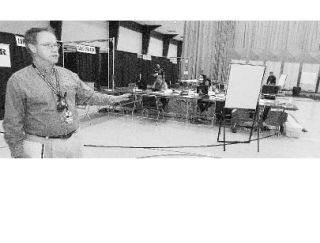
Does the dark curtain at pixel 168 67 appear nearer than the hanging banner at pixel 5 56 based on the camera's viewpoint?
No

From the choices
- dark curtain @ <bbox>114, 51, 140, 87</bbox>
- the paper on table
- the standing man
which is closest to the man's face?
the standing man

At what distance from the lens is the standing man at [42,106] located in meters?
1.39

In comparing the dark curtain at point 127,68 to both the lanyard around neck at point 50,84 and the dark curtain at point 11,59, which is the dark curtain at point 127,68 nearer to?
the dark curtain at point 11,59

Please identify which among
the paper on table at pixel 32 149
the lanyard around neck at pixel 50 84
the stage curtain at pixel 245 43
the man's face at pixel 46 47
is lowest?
the paper on table at pixel 32 149

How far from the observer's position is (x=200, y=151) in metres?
4.11

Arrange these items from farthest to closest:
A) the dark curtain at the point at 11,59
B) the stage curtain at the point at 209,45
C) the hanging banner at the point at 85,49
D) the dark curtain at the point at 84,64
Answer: the stage curtain at the point at 209,45 < the dark curtain at the point at 84,64 < the hanging banner at the point at 85,49 < the dark curtain at the point at 11,59

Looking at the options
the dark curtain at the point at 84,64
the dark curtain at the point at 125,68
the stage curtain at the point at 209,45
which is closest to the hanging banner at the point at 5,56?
the dark curtain at the point at 84,64

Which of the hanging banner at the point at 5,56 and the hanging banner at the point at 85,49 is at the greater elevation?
the hanging banner at the point at 85,49

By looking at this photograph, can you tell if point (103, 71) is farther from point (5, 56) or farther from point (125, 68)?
point (5, 56)

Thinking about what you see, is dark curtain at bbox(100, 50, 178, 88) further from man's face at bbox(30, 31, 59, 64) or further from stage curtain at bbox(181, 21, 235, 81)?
man's face at bbox(30, 31, 59, 64)

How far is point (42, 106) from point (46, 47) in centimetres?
34

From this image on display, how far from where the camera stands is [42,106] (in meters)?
1.48

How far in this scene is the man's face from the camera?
4.69 ft

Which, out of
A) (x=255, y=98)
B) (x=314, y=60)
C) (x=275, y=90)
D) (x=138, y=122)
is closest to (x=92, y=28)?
(x=138, y=122)
